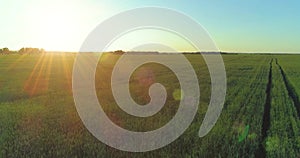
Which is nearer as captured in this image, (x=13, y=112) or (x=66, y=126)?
(x=66, y=126)

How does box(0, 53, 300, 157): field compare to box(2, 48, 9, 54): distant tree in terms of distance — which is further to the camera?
box(2, 48, 9, 54): distant tree

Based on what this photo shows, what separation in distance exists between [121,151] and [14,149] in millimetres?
2312

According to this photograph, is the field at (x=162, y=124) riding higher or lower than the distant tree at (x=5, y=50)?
lower

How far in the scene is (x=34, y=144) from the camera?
763 cm

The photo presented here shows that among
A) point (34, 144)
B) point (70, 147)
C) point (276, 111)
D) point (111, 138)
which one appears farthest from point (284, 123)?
point (34, 144)

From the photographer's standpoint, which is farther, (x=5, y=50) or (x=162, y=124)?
(x=5, y=50)

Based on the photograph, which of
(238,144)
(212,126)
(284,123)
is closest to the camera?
(238,144)

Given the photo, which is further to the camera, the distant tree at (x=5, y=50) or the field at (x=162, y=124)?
the distant tree at (x=5, y=50)

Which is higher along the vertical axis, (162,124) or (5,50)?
(5,50)

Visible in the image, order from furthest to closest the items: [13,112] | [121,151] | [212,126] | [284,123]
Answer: [13,112] → [284,123] → [212,126] → [121,151]

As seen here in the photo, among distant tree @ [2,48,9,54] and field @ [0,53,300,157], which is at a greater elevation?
distant tree @ [2,48,9,54]

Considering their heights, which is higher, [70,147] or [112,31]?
[112,31]

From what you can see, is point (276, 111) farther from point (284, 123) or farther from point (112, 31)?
point (112, 31)

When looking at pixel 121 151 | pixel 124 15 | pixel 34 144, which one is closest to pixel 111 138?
pixel 121 151
